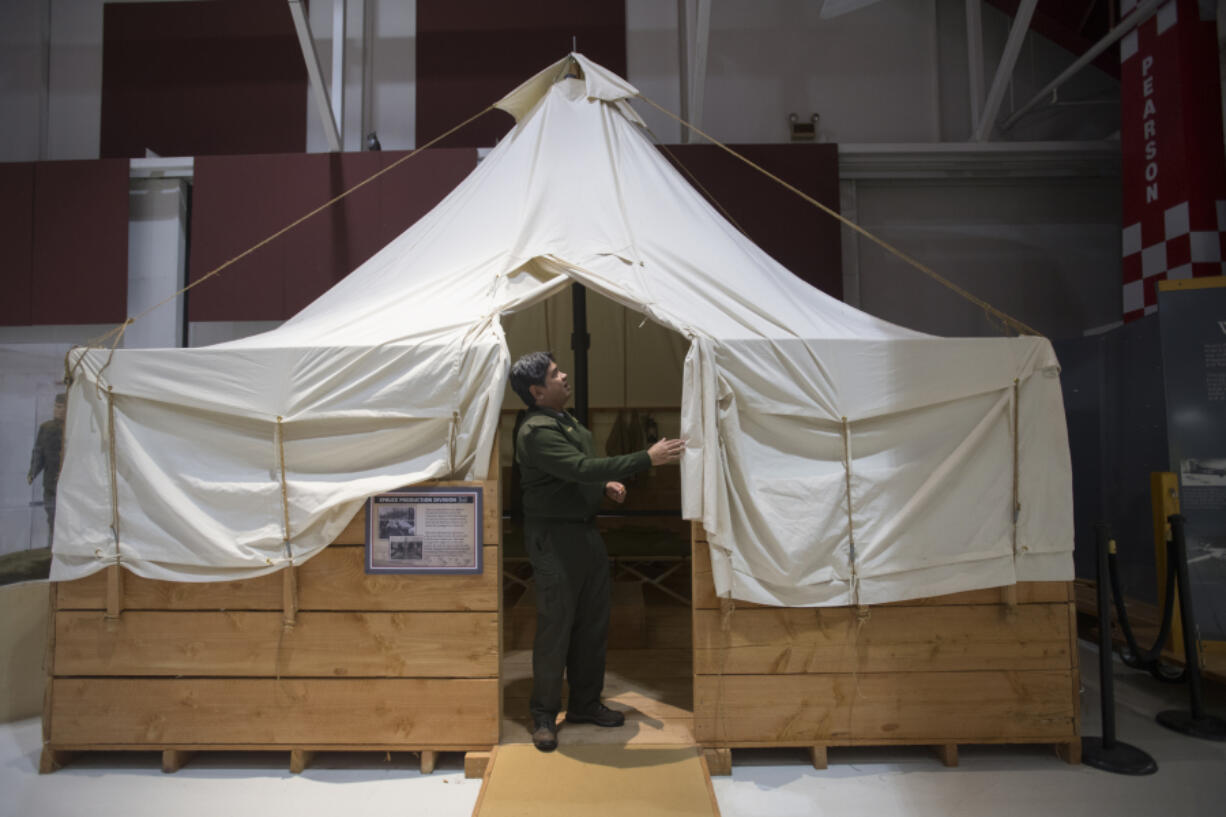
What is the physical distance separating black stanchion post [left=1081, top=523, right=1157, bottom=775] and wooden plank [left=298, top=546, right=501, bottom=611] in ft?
7.72

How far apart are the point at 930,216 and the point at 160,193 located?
5961 millimetres

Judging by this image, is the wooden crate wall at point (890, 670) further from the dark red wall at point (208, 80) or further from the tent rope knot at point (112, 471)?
the dark red wall at point (208, 80)

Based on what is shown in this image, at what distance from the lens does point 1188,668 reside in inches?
116

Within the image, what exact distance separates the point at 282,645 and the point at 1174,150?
18.2 ft

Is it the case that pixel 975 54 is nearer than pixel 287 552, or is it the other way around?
pixel 287 552

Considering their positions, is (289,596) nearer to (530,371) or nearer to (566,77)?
(530,371)

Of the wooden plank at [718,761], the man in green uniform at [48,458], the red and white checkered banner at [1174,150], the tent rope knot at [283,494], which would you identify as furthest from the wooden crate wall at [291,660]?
the red and white checkered banner at [1174,150]

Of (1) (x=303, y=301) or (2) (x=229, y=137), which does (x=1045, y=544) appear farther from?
(2) (x=229, y=137)

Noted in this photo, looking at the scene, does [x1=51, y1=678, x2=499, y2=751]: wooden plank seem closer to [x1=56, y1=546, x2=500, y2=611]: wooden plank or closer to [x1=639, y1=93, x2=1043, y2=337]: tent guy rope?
[x1=56, y1=546, x2=500, y2=611]: wooden plank

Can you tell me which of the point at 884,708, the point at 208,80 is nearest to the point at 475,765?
the point at 884,708

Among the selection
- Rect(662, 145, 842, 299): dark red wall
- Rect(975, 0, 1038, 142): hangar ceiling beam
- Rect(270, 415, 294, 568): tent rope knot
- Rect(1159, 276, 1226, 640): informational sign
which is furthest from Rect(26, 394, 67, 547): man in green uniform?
Rect(975, 0, 1038, 142): hangar ceiling beam

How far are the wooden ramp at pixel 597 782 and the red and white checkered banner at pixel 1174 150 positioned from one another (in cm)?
411

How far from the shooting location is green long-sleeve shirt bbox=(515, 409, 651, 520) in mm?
2385

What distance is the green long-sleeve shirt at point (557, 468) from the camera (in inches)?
93.9
